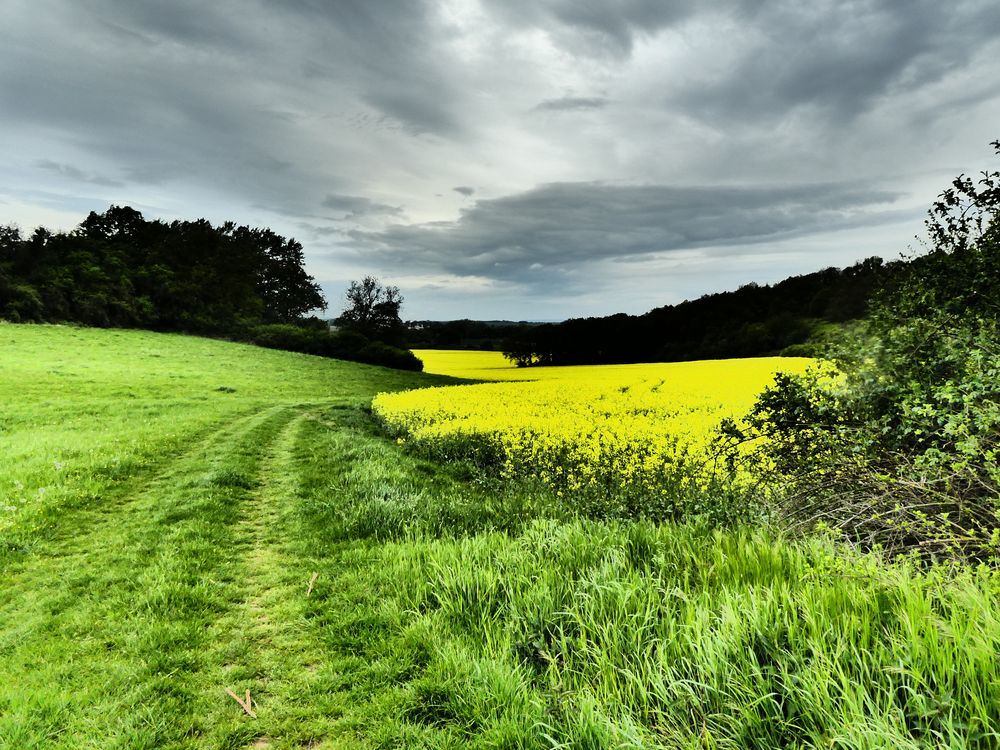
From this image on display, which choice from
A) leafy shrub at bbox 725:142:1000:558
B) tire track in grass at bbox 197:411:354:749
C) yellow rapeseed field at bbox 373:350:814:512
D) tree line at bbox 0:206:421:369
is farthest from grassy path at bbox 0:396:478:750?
tree line at bbox 0:206:421:369

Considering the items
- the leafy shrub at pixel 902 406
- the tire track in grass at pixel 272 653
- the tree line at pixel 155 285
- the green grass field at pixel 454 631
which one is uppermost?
the tree line at pixel 155 285

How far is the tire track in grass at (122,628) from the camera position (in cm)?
345

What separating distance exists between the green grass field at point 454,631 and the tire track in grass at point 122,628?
0.08 ft

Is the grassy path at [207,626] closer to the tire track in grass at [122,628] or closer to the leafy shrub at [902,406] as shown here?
the tire track in grass at [122,628]

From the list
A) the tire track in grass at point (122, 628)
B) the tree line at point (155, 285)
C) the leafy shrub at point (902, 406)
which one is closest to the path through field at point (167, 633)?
the tire track in grass at point (122, 628)

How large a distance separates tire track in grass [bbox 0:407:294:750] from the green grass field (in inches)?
1.0

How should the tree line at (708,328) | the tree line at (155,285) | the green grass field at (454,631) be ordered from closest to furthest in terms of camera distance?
the green grass field at (454,631)
the tree line at (155,285)
the tree line at (708,328)

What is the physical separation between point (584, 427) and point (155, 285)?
5676 centimetres

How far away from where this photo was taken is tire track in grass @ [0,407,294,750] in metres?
3.45

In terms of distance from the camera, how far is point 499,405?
64.3 feet

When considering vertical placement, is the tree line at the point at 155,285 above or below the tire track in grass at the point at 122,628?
above

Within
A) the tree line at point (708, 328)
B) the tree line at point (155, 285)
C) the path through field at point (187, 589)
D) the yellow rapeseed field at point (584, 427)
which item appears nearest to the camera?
the path through field at point (187, 589)

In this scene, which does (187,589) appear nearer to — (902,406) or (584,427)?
(902,406)

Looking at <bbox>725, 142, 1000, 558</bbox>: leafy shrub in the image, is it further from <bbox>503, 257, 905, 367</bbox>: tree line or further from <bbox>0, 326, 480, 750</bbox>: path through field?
<bbox>503, 257, 905, 367</bbox>: tree line
